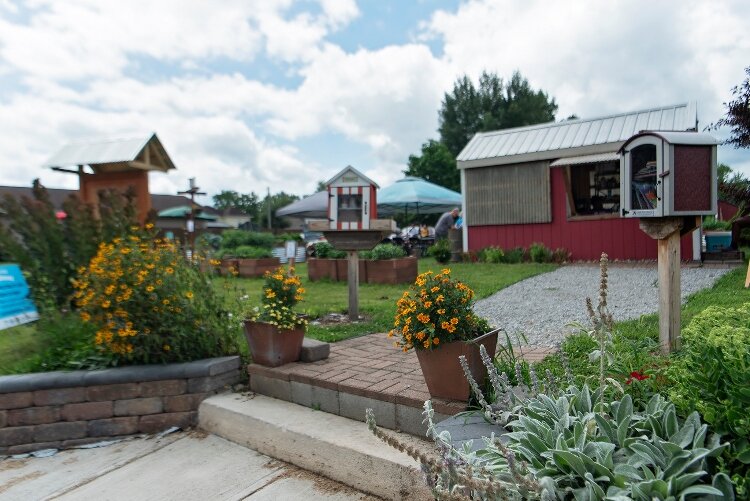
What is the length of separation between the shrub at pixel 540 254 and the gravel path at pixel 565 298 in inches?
52.1

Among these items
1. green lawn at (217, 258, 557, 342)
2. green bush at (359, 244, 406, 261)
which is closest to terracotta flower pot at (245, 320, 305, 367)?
green lawn at (217, 258, 557, 342)

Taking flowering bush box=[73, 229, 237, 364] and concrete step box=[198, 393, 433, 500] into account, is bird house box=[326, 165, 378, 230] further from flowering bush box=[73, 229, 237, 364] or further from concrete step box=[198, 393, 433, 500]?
concrete step box=[198, 393, 433, 500]

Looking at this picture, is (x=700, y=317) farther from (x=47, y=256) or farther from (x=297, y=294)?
(x=47, y=256)

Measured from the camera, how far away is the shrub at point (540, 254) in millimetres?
10586

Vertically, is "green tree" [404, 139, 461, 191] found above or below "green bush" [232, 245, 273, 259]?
above

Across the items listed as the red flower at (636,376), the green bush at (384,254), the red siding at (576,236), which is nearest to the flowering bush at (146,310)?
the red flower at (636,376)

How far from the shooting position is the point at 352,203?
18.9ft

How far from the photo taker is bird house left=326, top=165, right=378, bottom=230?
5684 millimetres

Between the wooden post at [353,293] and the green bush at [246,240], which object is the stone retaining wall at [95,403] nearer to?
the wooden post at [353,293]

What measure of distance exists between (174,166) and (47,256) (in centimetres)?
462

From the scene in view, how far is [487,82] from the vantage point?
38.8 m

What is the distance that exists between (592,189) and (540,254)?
1.73 meters

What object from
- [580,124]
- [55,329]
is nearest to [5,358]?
[55,329]

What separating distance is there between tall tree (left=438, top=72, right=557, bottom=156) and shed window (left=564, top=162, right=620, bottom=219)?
2719 cm
